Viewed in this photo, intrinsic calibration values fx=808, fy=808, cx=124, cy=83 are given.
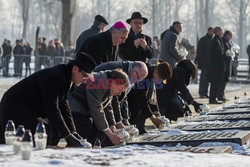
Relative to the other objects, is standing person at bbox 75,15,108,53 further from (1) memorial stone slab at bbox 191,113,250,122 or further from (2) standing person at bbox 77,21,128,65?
(2) standing person at bbox 77,21,128,65

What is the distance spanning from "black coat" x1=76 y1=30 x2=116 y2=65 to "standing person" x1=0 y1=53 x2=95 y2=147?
2832mm

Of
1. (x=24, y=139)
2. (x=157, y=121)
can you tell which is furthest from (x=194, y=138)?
(x=24, y=139)

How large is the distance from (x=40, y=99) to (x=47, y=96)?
208mm

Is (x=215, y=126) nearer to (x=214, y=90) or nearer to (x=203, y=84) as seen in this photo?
(x=214, y=90)

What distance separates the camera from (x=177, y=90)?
13.2 meters

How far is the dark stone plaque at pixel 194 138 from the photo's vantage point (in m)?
8.13

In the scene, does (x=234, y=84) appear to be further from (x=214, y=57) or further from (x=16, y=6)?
(x=16, y=6)

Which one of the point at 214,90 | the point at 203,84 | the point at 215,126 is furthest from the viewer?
the point at 203,84

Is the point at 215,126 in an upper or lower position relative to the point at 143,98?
lower

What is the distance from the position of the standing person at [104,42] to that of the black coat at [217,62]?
348 inches

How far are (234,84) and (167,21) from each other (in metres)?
73.2

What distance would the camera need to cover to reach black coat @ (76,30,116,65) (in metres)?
10.7

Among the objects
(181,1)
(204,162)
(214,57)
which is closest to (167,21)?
(181,1)

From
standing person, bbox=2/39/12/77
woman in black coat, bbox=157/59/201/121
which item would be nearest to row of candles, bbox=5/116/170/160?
woman in black coat, bbox=157/59/201/121
